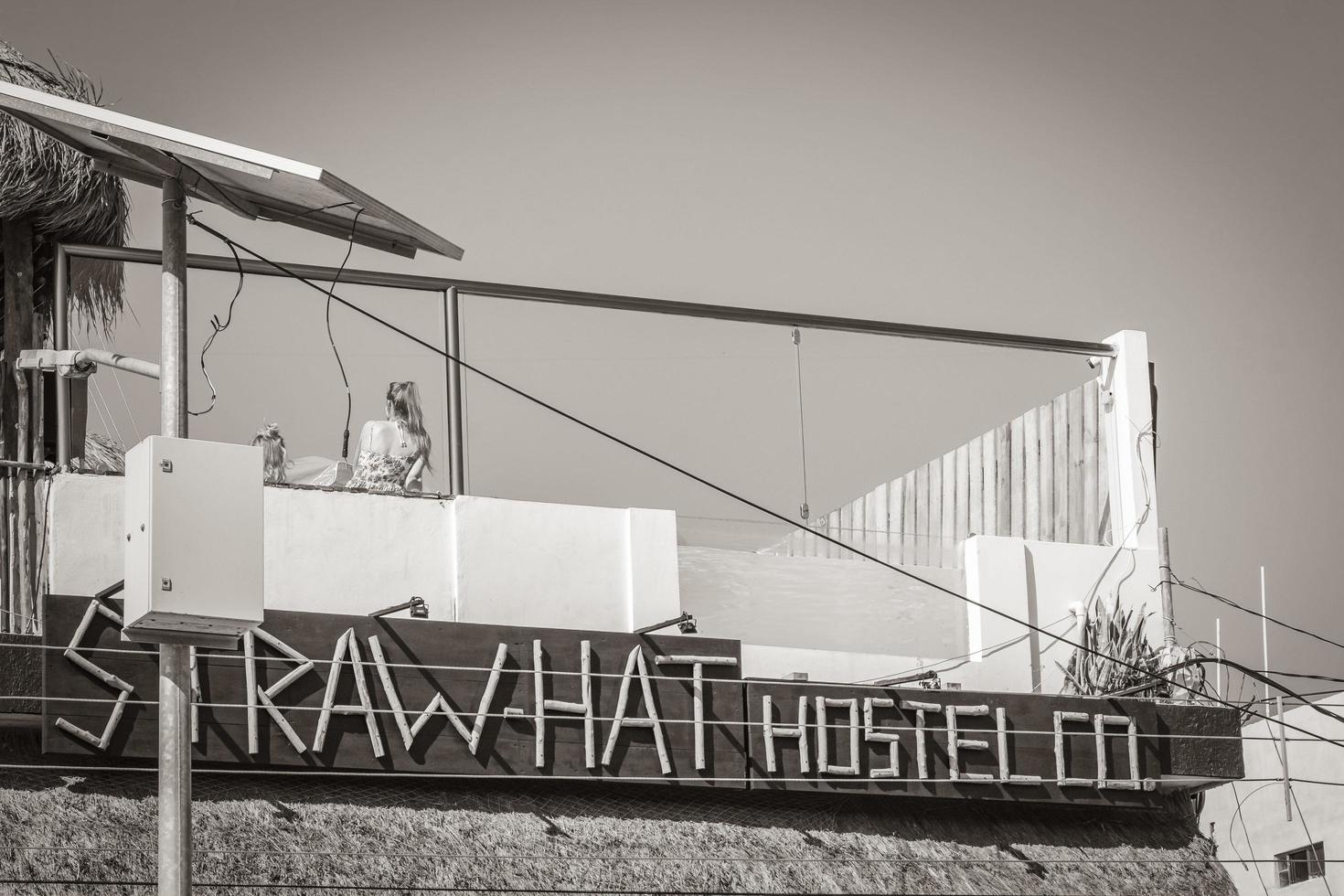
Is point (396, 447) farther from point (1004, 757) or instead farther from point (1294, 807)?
point (1294, 807)

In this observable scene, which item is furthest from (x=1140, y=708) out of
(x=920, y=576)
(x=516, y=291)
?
(x=516, y=291)

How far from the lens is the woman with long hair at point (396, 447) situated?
916 centimetres

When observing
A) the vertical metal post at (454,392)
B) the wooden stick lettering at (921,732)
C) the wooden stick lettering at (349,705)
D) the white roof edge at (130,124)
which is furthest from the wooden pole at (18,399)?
the wooden stick lettering at (921,732)

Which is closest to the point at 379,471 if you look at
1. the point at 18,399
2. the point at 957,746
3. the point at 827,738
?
the point at 18,399

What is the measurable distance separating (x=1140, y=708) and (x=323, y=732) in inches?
184

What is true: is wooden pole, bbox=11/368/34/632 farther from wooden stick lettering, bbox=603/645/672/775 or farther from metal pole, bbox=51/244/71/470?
wooden stick lettering, bbox=603/645/672/775

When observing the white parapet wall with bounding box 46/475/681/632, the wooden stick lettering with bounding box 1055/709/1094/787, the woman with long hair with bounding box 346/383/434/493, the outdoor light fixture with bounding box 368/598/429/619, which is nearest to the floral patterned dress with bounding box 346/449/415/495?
the woman with long hair with bounding box 346/383/434/493

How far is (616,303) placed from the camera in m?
9.99

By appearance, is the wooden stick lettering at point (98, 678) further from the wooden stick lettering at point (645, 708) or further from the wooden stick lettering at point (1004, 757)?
the wooden stick lettering at point (1004, 757)

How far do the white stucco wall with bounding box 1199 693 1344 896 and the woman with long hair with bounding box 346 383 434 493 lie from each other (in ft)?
32.2

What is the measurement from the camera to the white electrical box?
4.80 m

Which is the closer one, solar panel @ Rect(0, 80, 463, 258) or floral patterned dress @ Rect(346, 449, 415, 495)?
solar panel @ Rect(0, 80, 463, 258)

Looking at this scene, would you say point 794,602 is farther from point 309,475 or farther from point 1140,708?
point 309,475

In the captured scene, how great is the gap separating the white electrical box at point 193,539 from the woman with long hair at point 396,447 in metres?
4.05
